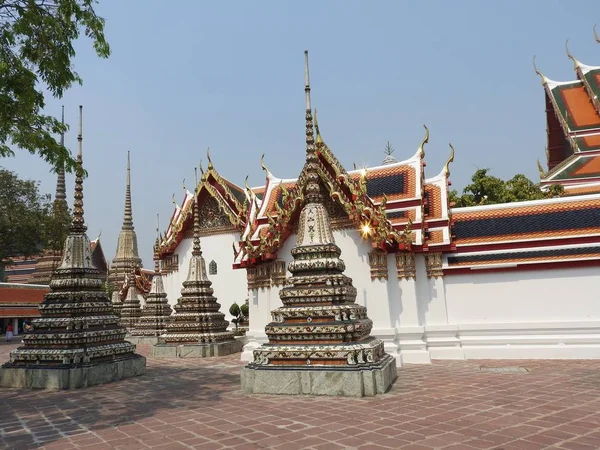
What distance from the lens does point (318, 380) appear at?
26.2ft

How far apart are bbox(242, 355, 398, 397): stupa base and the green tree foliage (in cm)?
1540

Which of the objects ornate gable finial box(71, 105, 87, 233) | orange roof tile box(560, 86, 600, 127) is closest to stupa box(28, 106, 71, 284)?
ornate gable finial box(71, 105, 87, 233)

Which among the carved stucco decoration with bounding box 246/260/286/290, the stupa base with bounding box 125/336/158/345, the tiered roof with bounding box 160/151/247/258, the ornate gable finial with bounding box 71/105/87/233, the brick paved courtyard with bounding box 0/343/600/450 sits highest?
the tiered roof with bounding box 160/151/247/258

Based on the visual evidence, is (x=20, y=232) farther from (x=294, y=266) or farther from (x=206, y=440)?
(x=206, y=440)

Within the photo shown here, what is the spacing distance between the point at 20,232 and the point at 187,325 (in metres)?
16.4

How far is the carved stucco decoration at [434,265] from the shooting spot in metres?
13.4

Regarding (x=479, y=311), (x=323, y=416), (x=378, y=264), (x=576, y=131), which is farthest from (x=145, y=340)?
(x=576, y=131)

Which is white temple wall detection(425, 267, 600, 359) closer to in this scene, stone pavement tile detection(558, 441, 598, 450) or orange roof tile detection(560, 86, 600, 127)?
stone pavement tile detection(558, 441, 598, 450)

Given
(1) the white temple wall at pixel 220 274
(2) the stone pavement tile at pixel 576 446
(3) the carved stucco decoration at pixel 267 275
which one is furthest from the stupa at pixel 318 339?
(1) the white temple wall at pixel 220 274

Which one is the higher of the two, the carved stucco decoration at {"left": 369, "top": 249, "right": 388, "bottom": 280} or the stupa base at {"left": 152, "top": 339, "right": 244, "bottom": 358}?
the carved stucco decoration at {"left": 369, "top": 249, "right": 388, "bottom": 280}

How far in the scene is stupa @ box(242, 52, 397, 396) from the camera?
7.93m

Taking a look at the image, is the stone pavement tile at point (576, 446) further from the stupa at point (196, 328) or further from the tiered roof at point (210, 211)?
the tiered roof at point (210, 211)

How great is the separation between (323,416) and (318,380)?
1.50 m

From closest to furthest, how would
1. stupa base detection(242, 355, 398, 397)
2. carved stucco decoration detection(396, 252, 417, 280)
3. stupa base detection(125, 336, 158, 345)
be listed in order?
stupa base detection(242, 355, 398, 397)
carved stucco decoration detection(396, 252, 417, 280)
stupa base detection(125, 336, 158, 345)
